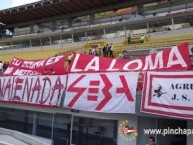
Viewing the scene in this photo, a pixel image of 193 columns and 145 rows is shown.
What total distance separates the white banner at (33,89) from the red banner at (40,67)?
0.95 ft

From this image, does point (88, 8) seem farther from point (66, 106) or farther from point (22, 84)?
point (66, 106)

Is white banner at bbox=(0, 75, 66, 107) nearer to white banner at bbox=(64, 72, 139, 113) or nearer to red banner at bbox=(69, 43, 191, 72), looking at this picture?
white banner at bbox=(64, 72, 139, 113)

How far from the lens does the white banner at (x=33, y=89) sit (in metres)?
13.1

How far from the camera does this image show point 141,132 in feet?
35.9

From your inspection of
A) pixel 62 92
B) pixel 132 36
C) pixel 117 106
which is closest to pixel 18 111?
pixel 62 92

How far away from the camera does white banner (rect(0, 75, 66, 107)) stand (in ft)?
43.1

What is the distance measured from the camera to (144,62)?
34.8ft

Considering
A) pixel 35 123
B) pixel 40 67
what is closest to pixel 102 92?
pixel 40 67

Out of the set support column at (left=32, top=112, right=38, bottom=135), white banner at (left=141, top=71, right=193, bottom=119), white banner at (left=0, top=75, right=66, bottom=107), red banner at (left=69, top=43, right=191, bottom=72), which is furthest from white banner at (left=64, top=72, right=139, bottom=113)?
support column at (left=32, top=112, right=38, bottom=135)

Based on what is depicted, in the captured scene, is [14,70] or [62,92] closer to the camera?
[62,92]

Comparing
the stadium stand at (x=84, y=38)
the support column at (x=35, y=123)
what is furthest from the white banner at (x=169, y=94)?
the support column at (x=35, y=123)

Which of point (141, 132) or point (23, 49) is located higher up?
point (23, 49)

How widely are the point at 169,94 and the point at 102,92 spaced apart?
2.84 metres

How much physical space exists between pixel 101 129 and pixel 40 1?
2897 cm
